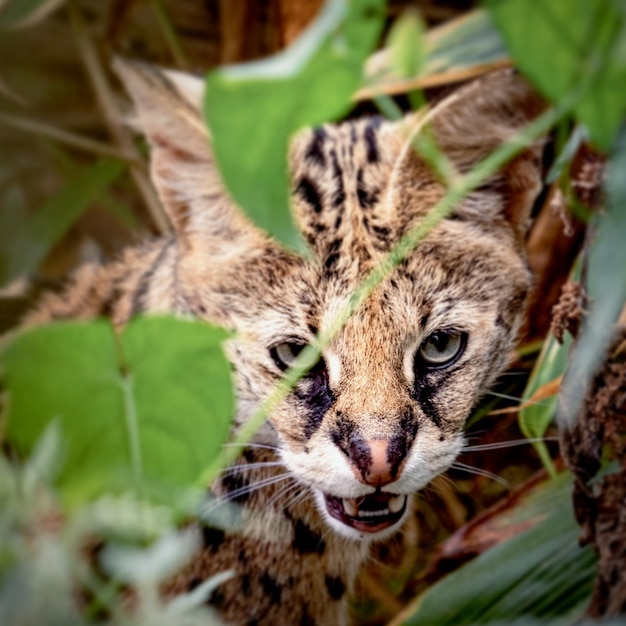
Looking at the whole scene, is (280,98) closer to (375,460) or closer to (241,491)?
(375,460)

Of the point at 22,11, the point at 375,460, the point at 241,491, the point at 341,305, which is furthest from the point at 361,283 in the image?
the point at 22,11

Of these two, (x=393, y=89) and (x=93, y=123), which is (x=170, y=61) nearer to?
(x=93, y=123)

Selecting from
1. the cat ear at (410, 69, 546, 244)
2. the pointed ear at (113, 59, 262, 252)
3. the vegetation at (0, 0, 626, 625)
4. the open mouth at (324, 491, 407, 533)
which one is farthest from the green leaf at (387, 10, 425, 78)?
the open mouth at (324, 491, 407, 533)

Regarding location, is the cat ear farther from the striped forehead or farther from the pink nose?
the pink nose

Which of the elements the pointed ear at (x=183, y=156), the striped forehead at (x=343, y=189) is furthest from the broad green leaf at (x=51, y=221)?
the striped forehead at (x=343, y=189)

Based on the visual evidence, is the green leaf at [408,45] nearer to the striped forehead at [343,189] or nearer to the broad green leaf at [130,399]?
the striped forehead at [343,189]

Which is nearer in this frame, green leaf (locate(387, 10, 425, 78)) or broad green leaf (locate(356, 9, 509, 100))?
green leaf (locate(387, 10, 425, 78))
